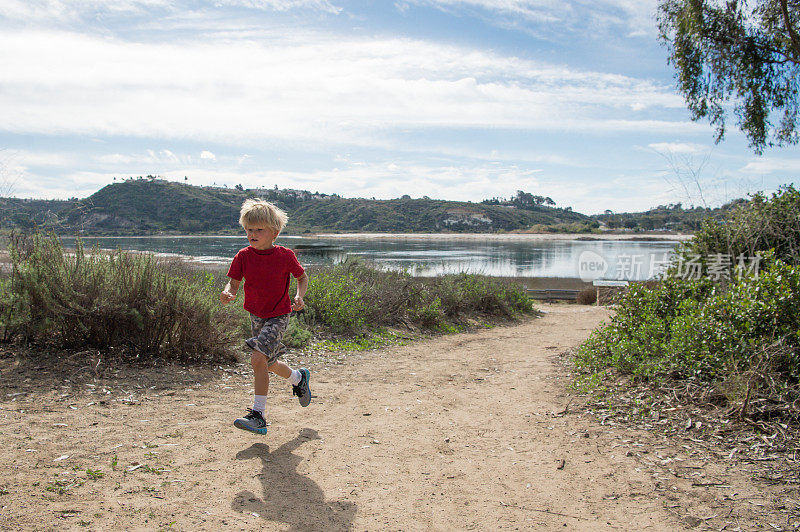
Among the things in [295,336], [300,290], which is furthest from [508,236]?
[300,290]

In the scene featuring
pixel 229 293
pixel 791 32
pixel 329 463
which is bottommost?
pixel 329 463

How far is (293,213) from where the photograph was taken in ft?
335

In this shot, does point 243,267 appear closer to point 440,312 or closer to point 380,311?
point 380,311

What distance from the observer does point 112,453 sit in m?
3.31

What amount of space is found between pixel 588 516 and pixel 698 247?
5.85 metres

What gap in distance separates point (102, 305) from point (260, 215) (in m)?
2.39

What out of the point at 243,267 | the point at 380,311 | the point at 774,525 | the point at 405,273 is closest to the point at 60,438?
the point at 243,267

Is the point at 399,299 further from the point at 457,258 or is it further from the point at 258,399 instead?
the point at 457,258

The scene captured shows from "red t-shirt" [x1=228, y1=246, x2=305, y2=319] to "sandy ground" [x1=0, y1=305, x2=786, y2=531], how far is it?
0.93 metres

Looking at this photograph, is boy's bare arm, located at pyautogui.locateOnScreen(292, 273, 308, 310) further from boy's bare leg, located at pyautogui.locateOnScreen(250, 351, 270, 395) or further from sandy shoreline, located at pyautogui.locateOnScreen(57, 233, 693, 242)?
sandy shoreline, located at pyautogui.locateOnScreen(57, 233, 693, 242)

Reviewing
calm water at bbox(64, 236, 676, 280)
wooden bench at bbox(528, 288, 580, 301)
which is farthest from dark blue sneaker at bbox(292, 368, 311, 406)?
wooden bench at bbox(528, 288, 580, 301)

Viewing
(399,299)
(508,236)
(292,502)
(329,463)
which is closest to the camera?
(292,502)

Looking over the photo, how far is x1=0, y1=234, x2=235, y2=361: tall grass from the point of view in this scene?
16.8 ft

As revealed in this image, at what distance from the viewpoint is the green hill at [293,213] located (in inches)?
2776
